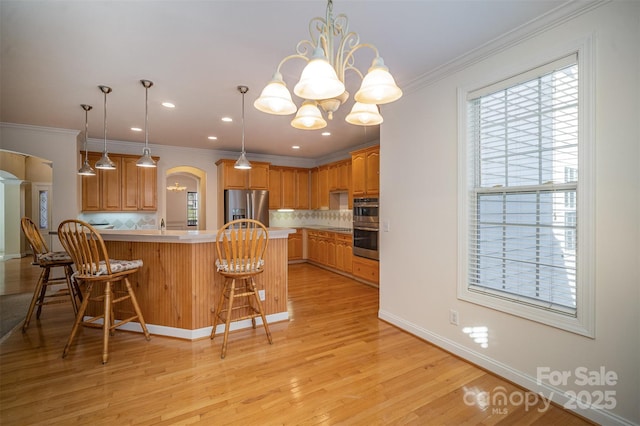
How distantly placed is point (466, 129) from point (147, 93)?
3440 millimetres

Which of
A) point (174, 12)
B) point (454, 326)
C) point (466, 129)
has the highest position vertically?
point (174, 12)

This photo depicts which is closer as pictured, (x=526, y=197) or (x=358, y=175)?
(x=526, y=197)

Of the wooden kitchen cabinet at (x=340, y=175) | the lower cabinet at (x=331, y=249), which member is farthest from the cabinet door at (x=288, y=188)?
the wooden kitchen cabinet at (x=340, y=175)

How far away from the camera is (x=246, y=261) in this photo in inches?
106

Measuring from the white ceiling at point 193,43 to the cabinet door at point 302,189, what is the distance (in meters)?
3.42

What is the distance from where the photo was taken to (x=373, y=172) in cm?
477

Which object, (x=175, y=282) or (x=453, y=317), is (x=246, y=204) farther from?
(x=453, y=317)

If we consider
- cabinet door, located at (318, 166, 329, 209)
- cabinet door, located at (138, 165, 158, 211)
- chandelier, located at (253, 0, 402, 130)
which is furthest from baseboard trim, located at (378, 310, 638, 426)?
cabinet door, located at (138, 165, 158, 211)

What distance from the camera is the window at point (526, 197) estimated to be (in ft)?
6.23

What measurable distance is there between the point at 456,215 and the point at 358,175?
270 cm

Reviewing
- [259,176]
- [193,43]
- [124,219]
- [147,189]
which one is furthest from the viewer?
[259,176]

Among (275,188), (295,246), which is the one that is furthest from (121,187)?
(295,246)

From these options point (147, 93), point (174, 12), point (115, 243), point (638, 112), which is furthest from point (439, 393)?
point (147, 93)

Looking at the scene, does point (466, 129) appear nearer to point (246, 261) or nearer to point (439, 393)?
point (439, 393)
